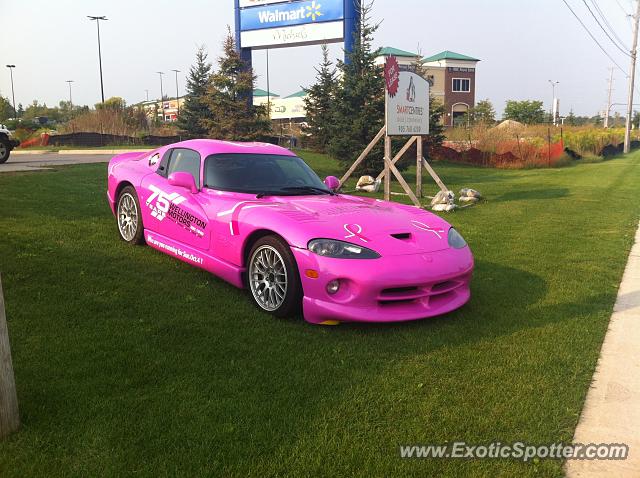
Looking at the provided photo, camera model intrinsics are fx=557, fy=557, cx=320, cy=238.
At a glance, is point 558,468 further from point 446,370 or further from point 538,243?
point 538,243

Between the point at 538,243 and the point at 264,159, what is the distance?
14.3 feet

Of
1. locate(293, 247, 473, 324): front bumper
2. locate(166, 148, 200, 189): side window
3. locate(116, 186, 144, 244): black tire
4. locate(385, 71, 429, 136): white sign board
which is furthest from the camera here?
locate(385, 71, 429, 136): white sign board

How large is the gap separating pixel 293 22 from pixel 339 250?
63.1 feet

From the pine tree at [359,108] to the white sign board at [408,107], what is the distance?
5.02 meters

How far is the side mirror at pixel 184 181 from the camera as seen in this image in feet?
18.1

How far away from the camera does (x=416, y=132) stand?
11.8 m

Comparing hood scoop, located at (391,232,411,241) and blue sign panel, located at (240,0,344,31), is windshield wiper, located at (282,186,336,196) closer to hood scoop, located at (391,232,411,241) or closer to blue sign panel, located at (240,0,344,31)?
hood scoop, located at (391,232,411,241)

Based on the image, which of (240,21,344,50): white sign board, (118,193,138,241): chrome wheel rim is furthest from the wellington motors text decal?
(240,21,344,50): white sign board

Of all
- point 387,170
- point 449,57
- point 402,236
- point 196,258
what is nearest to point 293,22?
point 387,170

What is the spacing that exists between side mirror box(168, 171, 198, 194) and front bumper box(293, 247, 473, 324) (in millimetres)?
1678

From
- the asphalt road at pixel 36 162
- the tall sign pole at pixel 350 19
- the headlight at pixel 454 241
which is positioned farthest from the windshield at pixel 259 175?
the tall sign pole at pixel 350 19

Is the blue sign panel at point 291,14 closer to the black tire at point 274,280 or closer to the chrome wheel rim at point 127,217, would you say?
the chrome wheel rim at point 127,217

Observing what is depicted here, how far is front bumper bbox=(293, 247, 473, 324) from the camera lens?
4.23 m

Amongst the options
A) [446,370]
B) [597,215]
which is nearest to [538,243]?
[597,215]
